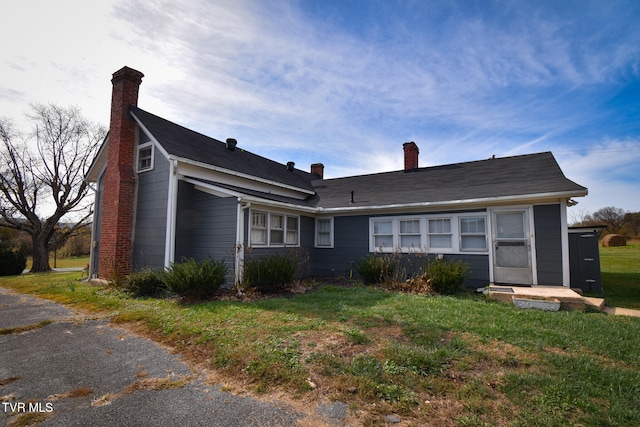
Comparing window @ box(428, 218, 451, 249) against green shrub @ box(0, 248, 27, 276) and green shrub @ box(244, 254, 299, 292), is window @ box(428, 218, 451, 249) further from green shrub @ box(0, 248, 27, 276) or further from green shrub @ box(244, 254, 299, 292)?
green shrub @ box(0, 248, 27, 276)

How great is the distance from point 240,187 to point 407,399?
33.8 feet

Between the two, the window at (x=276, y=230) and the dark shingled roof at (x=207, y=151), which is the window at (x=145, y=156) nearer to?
the dark shingled roof at (x=207, y=151)

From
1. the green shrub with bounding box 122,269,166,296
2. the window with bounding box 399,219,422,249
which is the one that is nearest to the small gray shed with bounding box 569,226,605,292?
the window with bounding box 399,219,422,249

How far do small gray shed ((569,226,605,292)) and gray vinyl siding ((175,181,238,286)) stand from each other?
10.6m

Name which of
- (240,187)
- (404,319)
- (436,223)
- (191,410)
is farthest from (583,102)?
(191,410)

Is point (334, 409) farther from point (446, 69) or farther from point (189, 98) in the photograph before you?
point (189, 98)

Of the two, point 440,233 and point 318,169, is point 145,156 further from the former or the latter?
point 318,169

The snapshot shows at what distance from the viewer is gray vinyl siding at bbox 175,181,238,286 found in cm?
930

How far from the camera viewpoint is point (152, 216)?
10.1 meters

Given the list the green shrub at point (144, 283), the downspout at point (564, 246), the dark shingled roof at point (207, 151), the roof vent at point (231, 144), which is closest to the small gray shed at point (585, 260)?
the downspout at point (564, 246)

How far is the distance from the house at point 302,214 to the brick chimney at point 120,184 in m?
0.03

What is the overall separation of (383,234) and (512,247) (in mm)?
4161

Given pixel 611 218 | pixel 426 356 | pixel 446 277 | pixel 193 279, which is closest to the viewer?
pixel 426 356

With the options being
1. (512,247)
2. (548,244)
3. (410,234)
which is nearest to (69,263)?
(410,234)
